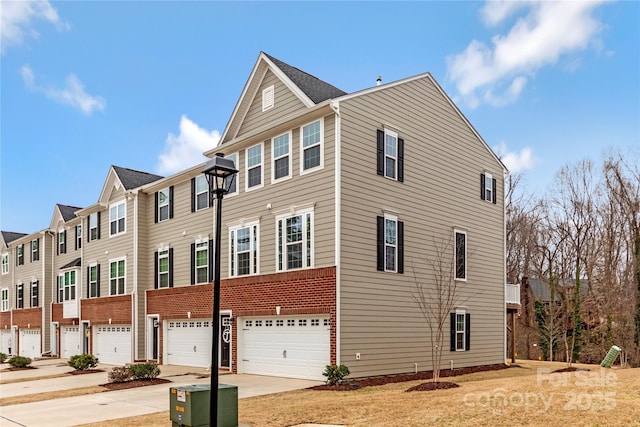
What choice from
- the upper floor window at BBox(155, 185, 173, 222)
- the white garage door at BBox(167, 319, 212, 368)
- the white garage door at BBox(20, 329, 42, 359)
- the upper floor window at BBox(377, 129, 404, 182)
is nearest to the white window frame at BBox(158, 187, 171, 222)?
the upper floor window at BBox(155, 185, 173, 222)

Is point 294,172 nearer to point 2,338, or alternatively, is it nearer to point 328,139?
point 328,139

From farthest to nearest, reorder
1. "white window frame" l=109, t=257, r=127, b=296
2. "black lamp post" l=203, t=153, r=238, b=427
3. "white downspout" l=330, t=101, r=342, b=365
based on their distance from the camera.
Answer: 1. "white window frame" l=109, t=257, r=127, b=296
2. "white downspout" l=330, t=101, r=342, b=365
3. "black lamp post" l=203, t=153, r=238, b=427

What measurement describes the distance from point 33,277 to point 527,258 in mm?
35719

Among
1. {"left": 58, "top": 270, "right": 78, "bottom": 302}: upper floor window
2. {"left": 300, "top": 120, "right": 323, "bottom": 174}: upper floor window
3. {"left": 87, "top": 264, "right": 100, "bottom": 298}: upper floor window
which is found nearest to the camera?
{"left": 300, "top": 120, "right": 323, "bottom": 174}: upper floor window

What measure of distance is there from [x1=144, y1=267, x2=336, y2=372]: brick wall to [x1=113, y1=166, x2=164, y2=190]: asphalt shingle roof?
707 centimetres

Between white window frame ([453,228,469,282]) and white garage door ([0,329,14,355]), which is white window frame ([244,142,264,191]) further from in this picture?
white garage door ([0,329,14,355])

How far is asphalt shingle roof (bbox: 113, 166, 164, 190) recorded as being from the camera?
30156 millimetres

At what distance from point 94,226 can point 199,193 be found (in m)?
11.6

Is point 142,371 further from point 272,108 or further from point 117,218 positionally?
point 117,218

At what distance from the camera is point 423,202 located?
21.2 metres

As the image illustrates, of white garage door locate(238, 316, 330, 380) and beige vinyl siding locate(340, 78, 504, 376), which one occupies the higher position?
beige vinyl siding locate(340, 78, 504, 376)

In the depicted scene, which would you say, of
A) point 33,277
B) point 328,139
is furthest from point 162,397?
point 33,277

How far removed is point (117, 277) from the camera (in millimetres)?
30328

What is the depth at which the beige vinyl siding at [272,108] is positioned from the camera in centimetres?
2067
